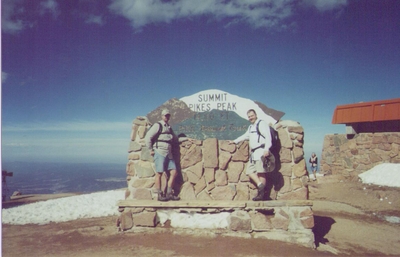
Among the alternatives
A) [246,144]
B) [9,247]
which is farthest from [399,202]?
[9,247]

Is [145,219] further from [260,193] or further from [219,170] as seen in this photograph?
[260,193]

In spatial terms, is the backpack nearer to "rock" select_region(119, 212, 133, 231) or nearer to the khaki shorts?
the khaki shorts

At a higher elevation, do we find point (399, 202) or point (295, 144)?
point (295, 144)

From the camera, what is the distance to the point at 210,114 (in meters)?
4.95

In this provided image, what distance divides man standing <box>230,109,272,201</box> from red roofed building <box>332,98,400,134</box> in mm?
6287

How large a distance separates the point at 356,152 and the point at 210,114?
757 cm

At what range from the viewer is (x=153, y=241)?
426cm

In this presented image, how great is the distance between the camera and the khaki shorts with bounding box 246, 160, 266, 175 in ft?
14.4

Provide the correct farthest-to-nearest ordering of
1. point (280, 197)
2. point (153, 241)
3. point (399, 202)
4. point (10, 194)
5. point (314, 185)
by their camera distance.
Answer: point (10, 194) → point (314, 185) → point (399, 202) → point (280, 197) → point (153, 241)

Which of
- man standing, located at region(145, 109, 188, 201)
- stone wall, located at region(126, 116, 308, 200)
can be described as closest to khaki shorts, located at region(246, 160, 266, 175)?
stone wall, located at region(126, 116, 308, 200)

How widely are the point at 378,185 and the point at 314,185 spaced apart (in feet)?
6.16

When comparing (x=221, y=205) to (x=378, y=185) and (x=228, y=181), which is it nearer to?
(x=228, y=181)

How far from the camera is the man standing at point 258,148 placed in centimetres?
438

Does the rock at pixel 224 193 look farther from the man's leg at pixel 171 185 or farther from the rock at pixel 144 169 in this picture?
the rock at pixel 144 169
